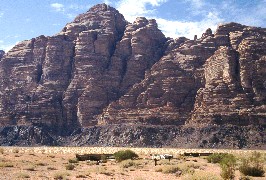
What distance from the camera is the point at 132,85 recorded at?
13412cm

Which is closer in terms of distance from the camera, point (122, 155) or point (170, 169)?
point (170, 169)

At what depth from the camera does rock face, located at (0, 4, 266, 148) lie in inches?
4163

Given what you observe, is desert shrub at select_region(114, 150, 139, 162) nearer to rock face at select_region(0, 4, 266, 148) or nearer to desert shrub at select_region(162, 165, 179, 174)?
desert shrub at select_region(162, 165, 179, 174)

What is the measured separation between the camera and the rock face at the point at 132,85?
105750 mm

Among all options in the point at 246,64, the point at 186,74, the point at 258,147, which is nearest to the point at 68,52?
the point at 186,74

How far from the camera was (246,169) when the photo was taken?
91.5ft

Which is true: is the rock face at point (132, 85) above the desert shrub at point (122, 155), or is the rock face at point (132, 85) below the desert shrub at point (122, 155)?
above

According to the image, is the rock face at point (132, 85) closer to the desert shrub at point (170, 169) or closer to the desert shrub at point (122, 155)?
the desert shrub at point (122, 155)

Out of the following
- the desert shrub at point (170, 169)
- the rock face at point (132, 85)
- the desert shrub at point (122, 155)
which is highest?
the rock face at point (132, 85)

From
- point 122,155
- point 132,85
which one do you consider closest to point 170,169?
point 122,155

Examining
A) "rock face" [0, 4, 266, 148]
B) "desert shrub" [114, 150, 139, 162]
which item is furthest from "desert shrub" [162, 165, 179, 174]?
"rock face" [0, 4, 266, 148]

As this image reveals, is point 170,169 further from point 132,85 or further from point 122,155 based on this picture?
point 132,85

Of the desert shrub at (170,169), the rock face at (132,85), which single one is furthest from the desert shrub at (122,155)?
the rock face at (132,85)

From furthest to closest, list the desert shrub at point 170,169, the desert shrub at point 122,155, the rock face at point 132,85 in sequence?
1. the rock face at point 132,85
2. the desert shrub at point 122,155
3. the desert shrub at point 170,169
